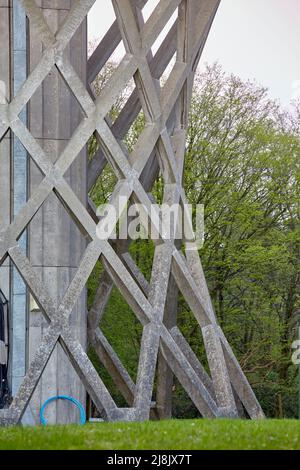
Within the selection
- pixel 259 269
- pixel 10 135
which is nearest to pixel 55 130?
pixel 10 135

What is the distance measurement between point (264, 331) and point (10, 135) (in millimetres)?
18862

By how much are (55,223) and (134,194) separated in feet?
8.21

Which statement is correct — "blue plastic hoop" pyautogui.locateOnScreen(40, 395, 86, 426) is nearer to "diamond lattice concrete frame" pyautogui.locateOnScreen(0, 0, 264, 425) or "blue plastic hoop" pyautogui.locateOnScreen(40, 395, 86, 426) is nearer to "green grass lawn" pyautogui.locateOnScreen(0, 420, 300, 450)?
"diamond lattice concrete frame" pyautogui.locateOnScreen(0, 0, 264, 425)

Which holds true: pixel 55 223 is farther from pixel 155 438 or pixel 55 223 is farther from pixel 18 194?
pixel 155 438

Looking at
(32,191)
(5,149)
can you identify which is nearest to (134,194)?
(32,191)

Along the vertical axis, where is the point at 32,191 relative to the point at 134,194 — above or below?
above

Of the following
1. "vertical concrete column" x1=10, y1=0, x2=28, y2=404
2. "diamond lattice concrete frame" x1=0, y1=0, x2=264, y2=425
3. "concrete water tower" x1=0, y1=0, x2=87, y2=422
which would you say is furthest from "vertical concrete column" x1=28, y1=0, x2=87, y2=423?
"diamond lattice concrete frame" x1=0, y1=0, x2=264, y2=425

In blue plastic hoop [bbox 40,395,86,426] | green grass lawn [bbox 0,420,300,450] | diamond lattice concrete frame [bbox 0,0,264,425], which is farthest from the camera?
blue plastic hoop [bbox 40,395,86,426]

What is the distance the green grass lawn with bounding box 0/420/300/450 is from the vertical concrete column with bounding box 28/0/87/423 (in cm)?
704

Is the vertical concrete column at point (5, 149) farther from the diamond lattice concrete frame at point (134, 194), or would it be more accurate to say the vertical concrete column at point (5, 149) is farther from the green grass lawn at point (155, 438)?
the green grass lawn at point (155, 438)

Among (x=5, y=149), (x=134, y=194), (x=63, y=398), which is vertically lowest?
(x=63, y=398)

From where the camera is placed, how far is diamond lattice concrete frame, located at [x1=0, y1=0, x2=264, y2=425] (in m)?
15.1

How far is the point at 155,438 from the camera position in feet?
34.2
